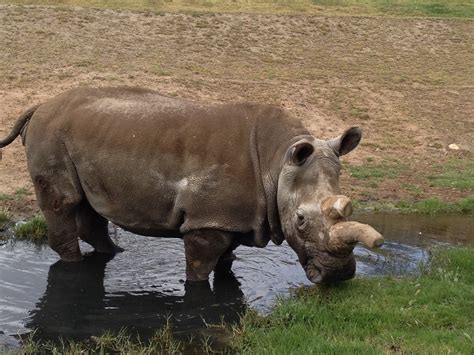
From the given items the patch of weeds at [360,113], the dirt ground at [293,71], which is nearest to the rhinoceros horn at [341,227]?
the dirt ground at [293,71]

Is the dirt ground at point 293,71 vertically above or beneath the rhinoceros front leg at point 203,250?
beneath

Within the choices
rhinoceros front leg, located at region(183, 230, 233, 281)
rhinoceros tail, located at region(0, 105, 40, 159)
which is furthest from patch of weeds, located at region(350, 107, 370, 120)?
rhinoceros front leg, located at region(183, 230, 233, 281)

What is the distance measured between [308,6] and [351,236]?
3100cm

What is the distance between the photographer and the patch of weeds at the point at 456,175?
15422mm

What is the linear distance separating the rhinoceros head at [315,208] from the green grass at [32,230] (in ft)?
13.9

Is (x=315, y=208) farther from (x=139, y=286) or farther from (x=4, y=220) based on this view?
(x=4, y=220)

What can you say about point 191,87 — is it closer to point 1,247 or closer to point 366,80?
point 366,80

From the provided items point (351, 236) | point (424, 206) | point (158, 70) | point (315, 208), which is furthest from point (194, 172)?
point (158, 70)

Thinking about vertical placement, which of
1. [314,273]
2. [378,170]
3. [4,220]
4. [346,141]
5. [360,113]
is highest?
[346,141]

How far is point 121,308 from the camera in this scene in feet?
26.1

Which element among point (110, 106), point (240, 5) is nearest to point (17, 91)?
point (110, 106)

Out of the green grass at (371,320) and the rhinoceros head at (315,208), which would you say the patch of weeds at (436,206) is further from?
the rhinoceros head at (315,208)

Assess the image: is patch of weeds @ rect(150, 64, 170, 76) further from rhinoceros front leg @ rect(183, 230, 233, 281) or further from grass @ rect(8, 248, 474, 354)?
grass @ rect(8, 248, 474, 354)

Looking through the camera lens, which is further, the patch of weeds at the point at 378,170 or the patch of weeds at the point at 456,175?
the patch of weeds at the point at 378,170
